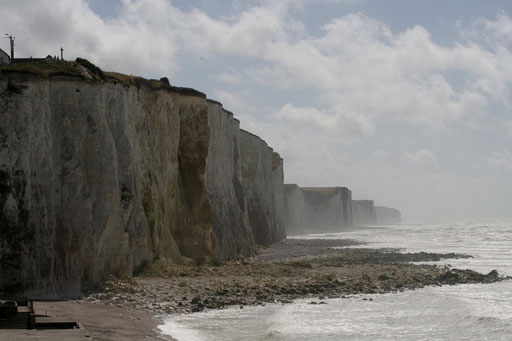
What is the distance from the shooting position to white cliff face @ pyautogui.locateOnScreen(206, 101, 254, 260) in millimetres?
33969

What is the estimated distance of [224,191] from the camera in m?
36.9

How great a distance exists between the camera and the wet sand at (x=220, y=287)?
1634 centimetres

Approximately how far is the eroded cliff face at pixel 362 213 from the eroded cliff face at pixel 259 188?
334ft

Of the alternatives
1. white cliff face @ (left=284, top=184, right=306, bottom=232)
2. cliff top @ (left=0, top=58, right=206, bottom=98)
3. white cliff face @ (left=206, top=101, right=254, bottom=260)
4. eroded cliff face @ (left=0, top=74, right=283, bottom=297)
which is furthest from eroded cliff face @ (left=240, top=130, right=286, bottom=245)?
white cliff face @ (left=284, top=184, right=306, bottom=232)

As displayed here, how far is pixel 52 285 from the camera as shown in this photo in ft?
62.6

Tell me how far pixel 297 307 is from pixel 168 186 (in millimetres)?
11228

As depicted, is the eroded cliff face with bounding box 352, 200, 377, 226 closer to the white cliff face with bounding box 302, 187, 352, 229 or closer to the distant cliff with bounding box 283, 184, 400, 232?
the distant cliff with bounding box 283, 184, 400, 232

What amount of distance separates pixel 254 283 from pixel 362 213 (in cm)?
15252

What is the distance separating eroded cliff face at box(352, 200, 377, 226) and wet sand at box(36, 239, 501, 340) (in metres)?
132

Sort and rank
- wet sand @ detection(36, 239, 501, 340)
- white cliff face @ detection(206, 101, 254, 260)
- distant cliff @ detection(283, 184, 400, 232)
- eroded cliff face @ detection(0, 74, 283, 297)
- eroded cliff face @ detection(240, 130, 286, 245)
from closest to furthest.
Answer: wet sand @ detection(36, 239, 501, 340), eroded cliff face @ detection(0, 74, 283, 297), white cliff face @ detection(206, 101, 254, 260), eroded cliff face @ detection(240, 130, 286, 245), distant cliff @ detection(283, 184, 400, 232)

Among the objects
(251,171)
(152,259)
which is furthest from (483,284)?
(251,171)

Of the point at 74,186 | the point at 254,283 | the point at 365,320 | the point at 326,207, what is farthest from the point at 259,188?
the point at 326,207

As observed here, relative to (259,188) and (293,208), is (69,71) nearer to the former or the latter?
(259,188)

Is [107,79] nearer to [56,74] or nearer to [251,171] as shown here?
[56,74]
